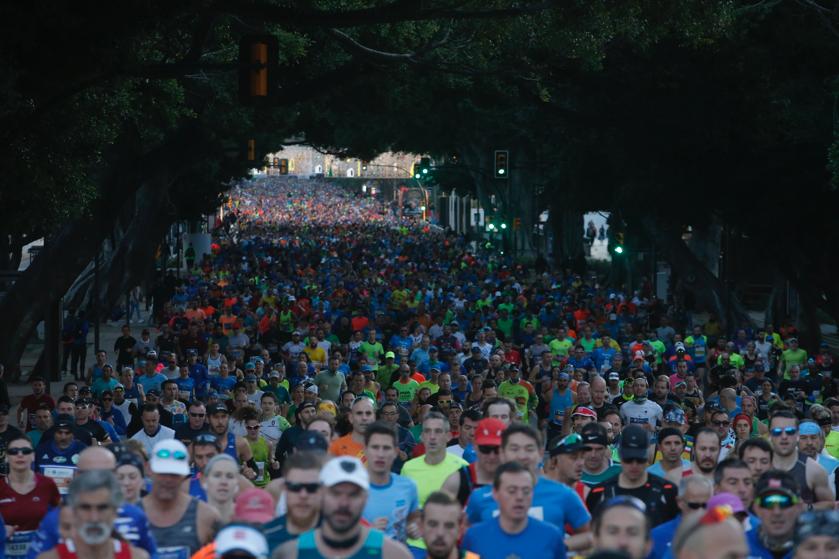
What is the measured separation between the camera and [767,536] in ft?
28.1

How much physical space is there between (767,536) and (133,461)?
3576 millimetres

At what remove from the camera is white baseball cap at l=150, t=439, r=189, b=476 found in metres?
8.44

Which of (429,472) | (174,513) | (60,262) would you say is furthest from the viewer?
(60,262)

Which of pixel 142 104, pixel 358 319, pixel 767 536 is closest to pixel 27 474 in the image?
pixel 767 536

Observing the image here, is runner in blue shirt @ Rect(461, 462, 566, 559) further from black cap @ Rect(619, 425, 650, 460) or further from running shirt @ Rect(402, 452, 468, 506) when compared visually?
running shirt @ Rect(402, 452, 468, 506)

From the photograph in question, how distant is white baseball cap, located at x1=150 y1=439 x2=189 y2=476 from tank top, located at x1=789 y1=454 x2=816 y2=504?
5.00 metres

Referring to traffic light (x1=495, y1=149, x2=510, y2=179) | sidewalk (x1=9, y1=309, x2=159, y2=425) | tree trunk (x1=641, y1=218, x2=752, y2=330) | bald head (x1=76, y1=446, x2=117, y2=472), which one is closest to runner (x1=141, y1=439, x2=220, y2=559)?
bald head (x1=76, y1=446, x2=117, y2=472)

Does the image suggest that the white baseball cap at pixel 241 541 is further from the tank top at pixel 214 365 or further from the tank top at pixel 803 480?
the tank top at pixel 214 365

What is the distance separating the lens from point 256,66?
15.9 m

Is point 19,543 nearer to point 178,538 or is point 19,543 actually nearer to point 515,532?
point 178,538

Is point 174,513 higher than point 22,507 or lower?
higher

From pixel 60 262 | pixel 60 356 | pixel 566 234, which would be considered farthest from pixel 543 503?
pixel 566 234

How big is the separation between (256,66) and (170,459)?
7967mm

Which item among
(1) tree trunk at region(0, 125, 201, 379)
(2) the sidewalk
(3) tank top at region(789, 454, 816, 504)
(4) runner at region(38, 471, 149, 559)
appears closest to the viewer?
(4) runner at region(38, 471, 149, 559)
